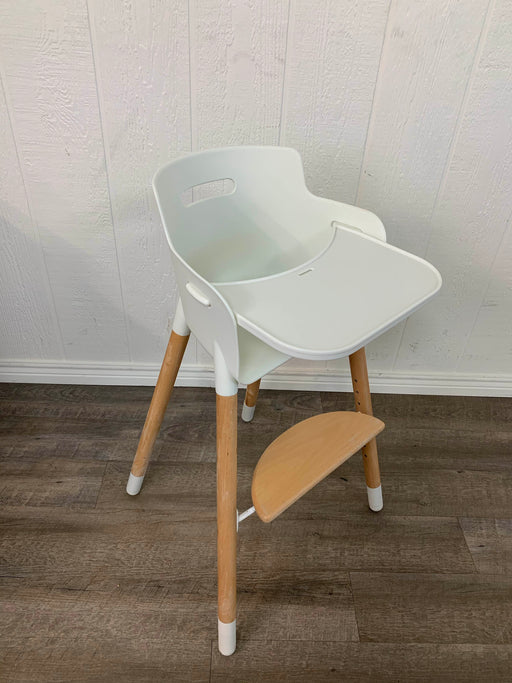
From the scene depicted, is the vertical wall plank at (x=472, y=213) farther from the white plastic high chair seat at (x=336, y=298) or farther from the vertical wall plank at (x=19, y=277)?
the vertical wall plank at (x=19, y=277)

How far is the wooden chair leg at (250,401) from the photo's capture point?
122 cm

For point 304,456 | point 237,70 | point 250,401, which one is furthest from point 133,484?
point 237,70

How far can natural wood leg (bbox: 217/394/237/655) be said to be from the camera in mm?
754

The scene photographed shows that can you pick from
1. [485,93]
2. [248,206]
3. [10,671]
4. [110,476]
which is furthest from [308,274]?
[10,671]

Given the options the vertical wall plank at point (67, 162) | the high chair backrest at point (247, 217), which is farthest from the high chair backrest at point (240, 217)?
the vertical wall plank at point (67, 162)

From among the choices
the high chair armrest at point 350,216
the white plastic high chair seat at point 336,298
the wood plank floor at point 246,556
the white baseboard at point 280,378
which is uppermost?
the high chair armrest at point 350,216

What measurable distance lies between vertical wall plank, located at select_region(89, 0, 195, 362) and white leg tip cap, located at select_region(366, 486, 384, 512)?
26.3 inches

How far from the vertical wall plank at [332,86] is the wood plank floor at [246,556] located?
648mm

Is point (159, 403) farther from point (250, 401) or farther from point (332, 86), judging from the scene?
point (332, 86)

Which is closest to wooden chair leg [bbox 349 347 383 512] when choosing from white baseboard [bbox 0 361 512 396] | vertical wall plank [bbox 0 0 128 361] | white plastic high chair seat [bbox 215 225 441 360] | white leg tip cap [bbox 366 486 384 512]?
white leg tip cap [bbox 366 486 384 512]

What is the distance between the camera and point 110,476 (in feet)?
3.82

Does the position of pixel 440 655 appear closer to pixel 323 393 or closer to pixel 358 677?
pixel 358 677

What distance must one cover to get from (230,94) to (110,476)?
0.88m

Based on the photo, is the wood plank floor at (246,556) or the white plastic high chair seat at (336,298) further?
the wood plank floor at (246,556)
